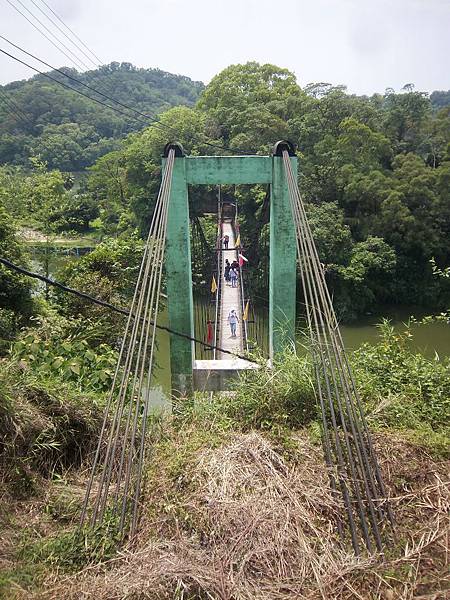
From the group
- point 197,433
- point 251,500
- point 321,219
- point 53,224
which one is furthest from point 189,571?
point 321,219

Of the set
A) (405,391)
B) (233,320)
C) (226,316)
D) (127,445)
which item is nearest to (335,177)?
(226,316)

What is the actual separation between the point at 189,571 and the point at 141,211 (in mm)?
13662

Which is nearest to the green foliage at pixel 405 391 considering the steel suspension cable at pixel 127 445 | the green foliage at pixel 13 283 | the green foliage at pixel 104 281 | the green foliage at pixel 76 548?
the steel suspension cable at pixel 127 445

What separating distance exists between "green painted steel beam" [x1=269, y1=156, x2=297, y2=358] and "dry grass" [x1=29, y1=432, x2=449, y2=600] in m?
2.82

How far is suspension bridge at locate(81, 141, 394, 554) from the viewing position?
1679 millimetres

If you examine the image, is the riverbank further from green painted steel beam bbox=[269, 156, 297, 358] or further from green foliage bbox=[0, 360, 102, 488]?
green painted steel beam bbox=[269, 156, 297, 358]

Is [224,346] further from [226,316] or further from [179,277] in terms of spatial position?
[179,277]

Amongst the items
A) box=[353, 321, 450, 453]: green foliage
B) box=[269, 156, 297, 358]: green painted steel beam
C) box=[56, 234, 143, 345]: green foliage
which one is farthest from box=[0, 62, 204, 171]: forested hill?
box=[353, 321, 450, 453]: green foliage

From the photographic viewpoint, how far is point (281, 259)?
4.89 metres

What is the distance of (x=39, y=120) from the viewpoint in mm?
36469

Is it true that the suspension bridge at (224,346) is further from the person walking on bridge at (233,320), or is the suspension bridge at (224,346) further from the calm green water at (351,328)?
the calm green water at (351,328)

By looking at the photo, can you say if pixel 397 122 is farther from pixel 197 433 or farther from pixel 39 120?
pixel 39 120

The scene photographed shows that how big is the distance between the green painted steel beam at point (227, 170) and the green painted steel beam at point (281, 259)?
127mm

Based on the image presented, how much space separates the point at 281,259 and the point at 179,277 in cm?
114
